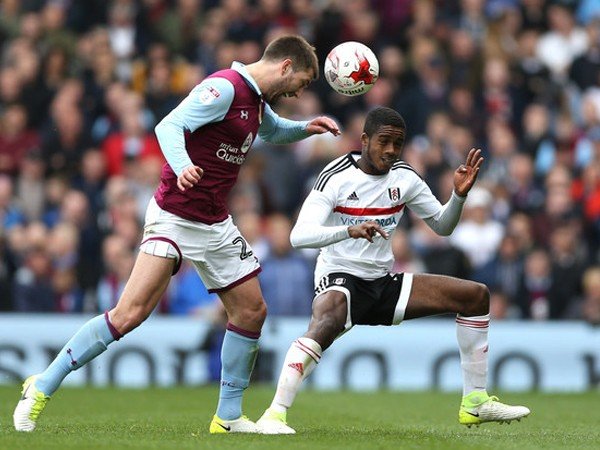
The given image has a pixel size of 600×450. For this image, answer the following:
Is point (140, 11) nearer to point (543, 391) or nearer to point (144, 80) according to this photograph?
point (144, 80)

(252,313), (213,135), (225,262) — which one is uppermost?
(213,135)

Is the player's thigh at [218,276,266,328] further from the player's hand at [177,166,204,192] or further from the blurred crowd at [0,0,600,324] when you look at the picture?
the blurred crowd at [0,0,600,324]

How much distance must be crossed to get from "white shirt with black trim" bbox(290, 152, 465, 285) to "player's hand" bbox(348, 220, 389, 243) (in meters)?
0.68

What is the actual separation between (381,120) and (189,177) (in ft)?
5.42

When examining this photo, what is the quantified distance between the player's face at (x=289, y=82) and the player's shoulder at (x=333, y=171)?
24.8 inches

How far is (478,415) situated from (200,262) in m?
2.23

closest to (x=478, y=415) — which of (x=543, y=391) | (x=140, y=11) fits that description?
(x=543, y=391)

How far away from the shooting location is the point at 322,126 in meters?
10.1

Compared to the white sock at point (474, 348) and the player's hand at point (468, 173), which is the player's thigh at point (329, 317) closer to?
the white sock at point (474, 348)

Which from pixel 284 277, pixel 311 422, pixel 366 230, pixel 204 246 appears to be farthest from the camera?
pixel 284 277

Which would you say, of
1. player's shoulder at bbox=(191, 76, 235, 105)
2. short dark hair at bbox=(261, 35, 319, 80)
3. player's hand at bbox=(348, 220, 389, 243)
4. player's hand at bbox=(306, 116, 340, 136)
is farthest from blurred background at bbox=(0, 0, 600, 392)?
player's hand at bbox=(348, 220, 389, 243)

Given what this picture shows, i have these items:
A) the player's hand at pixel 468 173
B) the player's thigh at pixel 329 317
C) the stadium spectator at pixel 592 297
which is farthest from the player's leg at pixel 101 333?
the stadium spectator at pixel 592 297

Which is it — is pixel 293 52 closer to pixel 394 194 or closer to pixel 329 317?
pixel 394 194

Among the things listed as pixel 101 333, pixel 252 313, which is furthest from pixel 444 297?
pixel 101 333
